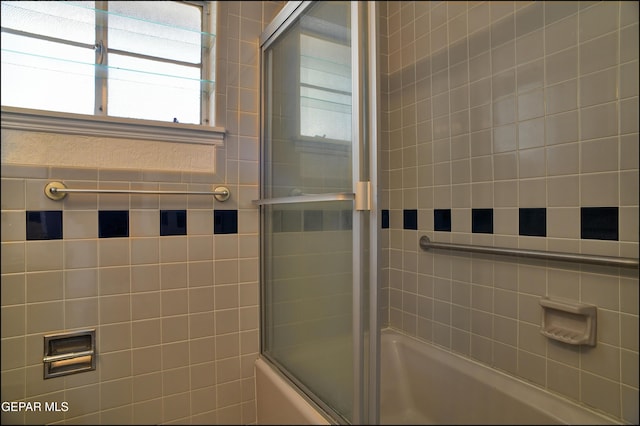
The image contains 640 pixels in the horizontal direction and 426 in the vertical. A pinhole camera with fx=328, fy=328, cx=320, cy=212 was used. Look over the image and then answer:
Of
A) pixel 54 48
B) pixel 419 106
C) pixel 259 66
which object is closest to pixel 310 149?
pixel 259 66

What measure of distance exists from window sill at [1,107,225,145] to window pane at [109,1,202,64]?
0.27 metres

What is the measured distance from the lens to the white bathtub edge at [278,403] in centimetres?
101

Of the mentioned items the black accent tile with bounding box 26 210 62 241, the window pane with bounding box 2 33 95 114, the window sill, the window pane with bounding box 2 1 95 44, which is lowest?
the black accent tile with bounding box 26 210 62 241

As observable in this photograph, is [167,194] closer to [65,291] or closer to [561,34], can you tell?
[65,291]

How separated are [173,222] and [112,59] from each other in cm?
61

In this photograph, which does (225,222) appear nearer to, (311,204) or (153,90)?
(311,204)

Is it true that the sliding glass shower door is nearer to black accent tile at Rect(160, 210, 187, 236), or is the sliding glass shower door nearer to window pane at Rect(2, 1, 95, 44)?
black accent tile at Rect(160, 210, 187, 236)

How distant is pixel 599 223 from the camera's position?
1006 mm

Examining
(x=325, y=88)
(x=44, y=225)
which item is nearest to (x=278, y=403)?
(x=44, y=225)

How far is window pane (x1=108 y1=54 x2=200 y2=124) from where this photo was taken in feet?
3.83

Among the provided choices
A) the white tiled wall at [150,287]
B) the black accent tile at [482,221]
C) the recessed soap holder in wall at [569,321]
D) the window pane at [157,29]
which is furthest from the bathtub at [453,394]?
the window pane at [157,29]

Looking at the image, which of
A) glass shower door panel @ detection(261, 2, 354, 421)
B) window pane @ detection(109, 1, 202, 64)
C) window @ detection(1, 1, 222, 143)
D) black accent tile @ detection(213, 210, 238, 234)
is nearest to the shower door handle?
glass shower door panel @ detection(261, 2, 354, 421)

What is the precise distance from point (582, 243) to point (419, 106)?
0.92 metres

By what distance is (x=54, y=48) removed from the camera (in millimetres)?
1075
